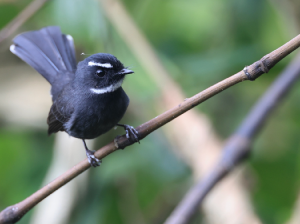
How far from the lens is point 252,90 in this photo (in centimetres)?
495

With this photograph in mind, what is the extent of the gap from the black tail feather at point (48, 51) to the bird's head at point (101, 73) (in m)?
1.07

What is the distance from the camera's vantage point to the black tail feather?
15.5 ft

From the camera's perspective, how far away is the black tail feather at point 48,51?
4.74 meters

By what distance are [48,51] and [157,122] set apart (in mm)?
2872

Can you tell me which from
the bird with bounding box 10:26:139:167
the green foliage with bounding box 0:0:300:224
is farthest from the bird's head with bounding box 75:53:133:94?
the green foliage with bounding box 0:0:300:224

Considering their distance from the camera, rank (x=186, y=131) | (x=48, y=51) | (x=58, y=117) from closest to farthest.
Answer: (x=58, y=117) < (x=186, y=131) < (x=48, y=51)

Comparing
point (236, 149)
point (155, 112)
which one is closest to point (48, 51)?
point (155, 112)

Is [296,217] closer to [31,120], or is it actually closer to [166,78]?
[166,78]

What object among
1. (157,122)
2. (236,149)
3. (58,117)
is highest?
(58,117)

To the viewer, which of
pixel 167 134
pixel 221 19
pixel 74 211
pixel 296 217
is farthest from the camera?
pixel 221 19

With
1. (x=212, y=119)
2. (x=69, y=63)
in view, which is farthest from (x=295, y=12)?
(x=69, y=63)

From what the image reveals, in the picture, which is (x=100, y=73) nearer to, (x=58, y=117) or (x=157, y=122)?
(x=58, y=117)

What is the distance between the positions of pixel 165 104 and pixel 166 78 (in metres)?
0.30

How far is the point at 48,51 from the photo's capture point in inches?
192
